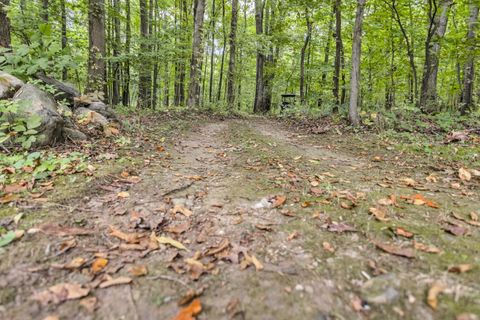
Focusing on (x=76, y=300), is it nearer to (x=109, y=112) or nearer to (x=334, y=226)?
(x=334, y=226)

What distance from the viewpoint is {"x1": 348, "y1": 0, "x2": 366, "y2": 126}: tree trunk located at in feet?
23.5

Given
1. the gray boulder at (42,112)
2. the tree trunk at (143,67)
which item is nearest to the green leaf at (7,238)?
the gray boulder at (42,112)

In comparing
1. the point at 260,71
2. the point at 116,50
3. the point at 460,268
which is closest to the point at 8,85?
the point at 460,268

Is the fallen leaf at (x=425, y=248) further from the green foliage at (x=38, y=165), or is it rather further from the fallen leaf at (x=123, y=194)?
the green foliage at (x=38, y=165)

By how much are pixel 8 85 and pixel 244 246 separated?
4482 mm

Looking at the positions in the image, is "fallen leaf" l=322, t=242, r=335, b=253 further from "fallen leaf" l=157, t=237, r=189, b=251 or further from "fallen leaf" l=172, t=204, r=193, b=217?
"fallen leaf" l=172, t=204, r=193, b=217

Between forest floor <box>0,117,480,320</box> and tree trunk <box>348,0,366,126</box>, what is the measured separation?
156 inches

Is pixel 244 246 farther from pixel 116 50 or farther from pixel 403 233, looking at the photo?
pixel 116 50

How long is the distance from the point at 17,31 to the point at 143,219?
916 cm

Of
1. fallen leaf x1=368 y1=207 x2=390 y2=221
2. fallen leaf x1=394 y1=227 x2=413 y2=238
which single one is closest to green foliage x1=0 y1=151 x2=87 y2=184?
fallen leaf x1=368 y1=207 x2=390 y2=221

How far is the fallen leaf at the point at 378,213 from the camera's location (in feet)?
8.00

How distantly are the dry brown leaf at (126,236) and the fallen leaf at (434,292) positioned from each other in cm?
185

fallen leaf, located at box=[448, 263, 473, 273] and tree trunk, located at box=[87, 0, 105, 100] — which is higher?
tree trunk, located at box=[87, 0, 105, 100]

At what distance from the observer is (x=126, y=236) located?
2184 millimetres
